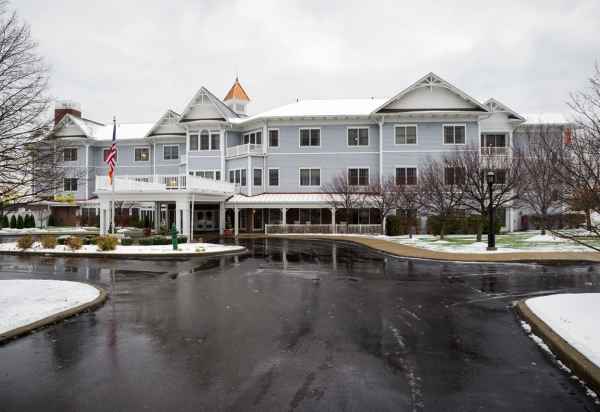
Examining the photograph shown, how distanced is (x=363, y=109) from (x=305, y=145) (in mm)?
6290

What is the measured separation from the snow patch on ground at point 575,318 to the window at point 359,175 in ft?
94.1

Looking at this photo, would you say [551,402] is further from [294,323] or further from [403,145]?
[403,145]

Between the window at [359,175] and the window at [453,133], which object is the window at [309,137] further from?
the window at [453,133]

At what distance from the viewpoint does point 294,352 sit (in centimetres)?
654

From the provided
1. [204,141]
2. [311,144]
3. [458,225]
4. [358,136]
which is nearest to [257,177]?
[311,144]

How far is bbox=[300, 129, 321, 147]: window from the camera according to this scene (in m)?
38.8

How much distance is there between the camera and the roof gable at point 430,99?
36000 millimetres

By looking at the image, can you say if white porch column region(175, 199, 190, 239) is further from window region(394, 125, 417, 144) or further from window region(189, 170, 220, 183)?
window region(394, 125, 417, 144)

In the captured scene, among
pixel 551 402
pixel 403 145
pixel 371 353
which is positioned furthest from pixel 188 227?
pixel 551 402

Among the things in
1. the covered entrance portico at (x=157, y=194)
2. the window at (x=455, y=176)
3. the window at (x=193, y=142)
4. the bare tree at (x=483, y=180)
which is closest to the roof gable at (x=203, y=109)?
the window at (x=193, y=142)

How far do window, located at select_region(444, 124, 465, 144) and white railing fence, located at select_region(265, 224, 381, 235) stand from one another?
9.37 m

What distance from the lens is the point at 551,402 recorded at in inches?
192

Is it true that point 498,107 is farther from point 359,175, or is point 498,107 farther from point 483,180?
point 483,180

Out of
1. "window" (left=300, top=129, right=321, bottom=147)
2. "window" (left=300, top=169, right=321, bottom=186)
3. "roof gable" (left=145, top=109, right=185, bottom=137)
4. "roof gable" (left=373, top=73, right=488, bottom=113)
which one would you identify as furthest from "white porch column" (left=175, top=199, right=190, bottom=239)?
"roof gable" (left=373, top=73, right=488, bottom=113)
